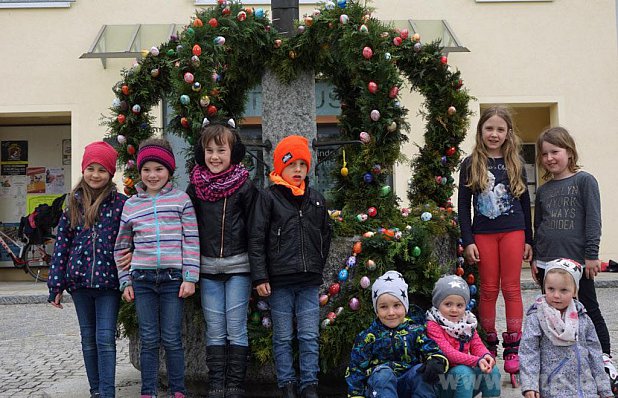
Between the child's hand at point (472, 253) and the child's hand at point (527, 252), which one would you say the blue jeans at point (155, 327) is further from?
the child's hand at point (527, 252)

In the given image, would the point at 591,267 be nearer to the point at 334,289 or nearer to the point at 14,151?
the point at 334,289

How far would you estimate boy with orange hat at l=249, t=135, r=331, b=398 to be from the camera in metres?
3.96

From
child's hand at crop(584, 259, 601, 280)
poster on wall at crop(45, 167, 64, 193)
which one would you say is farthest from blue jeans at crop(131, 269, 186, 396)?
poster on wall at crop(45, 167, 64, 193)

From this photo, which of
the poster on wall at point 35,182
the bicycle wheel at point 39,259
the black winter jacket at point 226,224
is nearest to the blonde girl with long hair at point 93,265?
the black winter jacket at point 226,224

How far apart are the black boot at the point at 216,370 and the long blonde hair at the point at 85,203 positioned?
1017 millimetres

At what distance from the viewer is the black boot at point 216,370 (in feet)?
12.9

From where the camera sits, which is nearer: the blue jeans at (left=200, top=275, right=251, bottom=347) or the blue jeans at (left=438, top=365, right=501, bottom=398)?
the blue jeans at (left=438, top=365, right=501, bottom=398)

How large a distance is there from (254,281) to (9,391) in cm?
219

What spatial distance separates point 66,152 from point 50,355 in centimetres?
865

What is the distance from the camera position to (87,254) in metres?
4.13

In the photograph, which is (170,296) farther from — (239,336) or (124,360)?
(124,360)

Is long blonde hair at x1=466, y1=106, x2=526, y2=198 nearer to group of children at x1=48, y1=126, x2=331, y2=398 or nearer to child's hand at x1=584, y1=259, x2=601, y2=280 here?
child's hand at x1=584, y1=259, x2=601, y2=280

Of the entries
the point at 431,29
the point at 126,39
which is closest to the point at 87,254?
the point at 126,39

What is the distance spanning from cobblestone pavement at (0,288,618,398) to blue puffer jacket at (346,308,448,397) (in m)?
0.77
